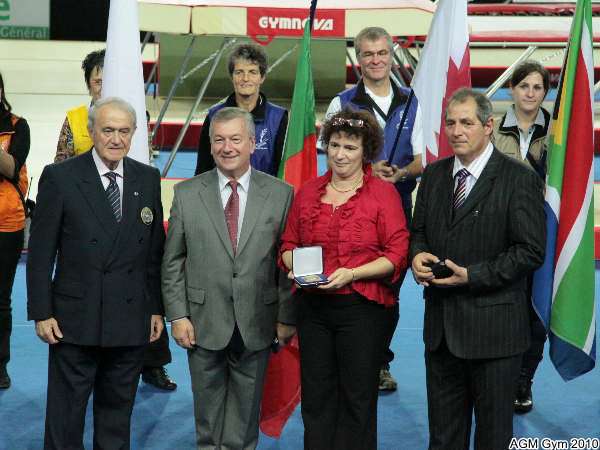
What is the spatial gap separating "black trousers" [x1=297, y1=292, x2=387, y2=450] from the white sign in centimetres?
1262

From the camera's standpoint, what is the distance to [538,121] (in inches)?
181

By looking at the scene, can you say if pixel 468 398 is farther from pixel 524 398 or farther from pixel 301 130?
pixel 301 130

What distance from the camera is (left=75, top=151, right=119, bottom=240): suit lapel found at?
357cm

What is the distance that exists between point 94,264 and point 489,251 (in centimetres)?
141

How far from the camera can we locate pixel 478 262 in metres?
3.49

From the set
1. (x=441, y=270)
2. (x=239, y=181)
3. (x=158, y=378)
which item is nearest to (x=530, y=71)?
(x=441, y=270)

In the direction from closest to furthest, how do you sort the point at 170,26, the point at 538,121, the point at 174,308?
the point at 174,308 → the point at 538,121 → the point at 170,26

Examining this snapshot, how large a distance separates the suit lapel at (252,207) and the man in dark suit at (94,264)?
0.32m

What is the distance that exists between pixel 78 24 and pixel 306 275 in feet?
41.8

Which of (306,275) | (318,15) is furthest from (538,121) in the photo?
(318,15)

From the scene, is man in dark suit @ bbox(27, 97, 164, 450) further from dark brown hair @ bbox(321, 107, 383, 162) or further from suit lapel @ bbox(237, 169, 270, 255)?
dark brown hair @ bbox(321, 107, 383, 162)

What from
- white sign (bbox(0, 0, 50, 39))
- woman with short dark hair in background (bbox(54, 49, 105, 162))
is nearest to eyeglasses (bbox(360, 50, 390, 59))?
woman with short dark hair in background (bbox(54, 49, 105, 162))

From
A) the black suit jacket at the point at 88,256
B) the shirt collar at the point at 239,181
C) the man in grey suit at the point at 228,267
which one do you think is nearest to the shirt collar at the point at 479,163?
the man in grey suit at the point at 228,267

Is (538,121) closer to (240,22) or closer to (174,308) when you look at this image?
(174,308)
